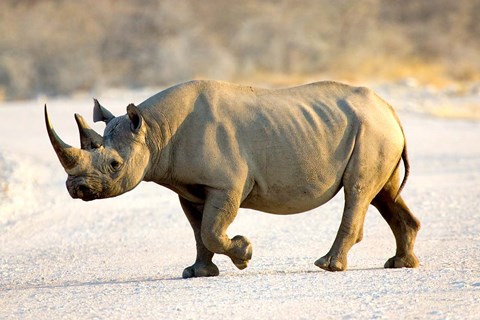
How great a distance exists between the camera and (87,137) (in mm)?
8883

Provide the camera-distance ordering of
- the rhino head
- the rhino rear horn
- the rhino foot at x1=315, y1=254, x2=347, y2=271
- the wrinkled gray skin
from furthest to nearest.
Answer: the rhino foot at x1=315, y1=254, x2=347, y2=271
the wrinkled gray skin
the rhino rear horn
the rhino head

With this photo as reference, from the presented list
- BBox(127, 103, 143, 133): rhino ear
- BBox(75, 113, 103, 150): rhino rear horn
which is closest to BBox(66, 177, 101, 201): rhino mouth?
BBox(75, 113, 103, 150): rhino rear horn

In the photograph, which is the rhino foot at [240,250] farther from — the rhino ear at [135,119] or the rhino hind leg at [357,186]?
the rhino ear at [135,119]

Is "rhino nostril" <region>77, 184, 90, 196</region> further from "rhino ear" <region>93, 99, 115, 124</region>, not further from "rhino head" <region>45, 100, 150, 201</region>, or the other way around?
"rhino ear" <region>93, 99, 115, 124</region>

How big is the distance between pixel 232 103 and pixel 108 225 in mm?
4817

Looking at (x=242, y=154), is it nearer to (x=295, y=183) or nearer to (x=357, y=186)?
(x=295, y=183)

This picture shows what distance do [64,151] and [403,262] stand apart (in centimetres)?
317

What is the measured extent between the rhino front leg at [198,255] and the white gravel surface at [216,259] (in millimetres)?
155

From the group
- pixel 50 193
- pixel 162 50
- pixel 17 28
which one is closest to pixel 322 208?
pixel 50 193

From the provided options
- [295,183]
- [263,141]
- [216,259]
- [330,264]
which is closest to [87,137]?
[263,141]

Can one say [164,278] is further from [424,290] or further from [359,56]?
[359,56]

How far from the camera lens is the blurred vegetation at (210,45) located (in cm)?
4381

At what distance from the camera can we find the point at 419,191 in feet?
53.1

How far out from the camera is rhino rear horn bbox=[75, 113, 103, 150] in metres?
8.84
